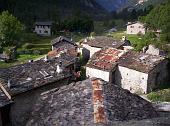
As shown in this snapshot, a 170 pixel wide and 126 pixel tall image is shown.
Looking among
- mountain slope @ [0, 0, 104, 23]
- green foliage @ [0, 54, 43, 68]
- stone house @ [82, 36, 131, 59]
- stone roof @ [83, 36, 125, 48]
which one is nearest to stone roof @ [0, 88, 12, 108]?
stone roof @ [83, 36, 125, 48]

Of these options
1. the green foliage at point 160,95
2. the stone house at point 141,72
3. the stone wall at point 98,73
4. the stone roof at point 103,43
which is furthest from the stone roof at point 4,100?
the stone roof at point 103,43

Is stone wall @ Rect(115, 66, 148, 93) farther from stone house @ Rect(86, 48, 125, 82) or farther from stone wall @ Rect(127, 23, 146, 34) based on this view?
stone wall @ Rect(127, 23, 146, 34)

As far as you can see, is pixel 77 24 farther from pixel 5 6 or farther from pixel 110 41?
pixel 110 41

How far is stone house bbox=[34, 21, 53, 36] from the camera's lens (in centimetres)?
9712

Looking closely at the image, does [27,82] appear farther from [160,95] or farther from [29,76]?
[160,95]

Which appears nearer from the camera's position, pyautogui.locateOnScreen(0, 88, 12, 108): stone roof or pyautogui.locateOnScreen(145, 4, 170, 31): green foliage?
pyautogui.locateOnScreen(0, 88, 12, 108): stone roof

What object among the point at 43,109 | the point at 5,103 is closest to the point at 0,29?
the point at 5,103

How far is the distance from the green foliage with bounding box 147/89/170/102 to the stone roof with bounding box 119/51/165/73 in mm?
2699

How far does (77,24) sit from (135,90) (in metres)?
65.4

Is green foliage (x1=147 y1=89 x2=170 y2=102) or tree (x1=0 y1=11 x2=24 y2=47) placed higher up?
tree (x1=0 y1=11 x2=24 y2=47)

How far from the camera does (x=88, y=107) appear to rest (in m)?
10.8

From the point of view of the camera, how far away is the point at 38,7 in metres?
136

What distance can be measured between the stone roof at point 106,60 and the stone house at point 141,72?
92 centimetres

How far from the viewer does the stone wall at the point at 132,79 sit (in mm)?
38625
